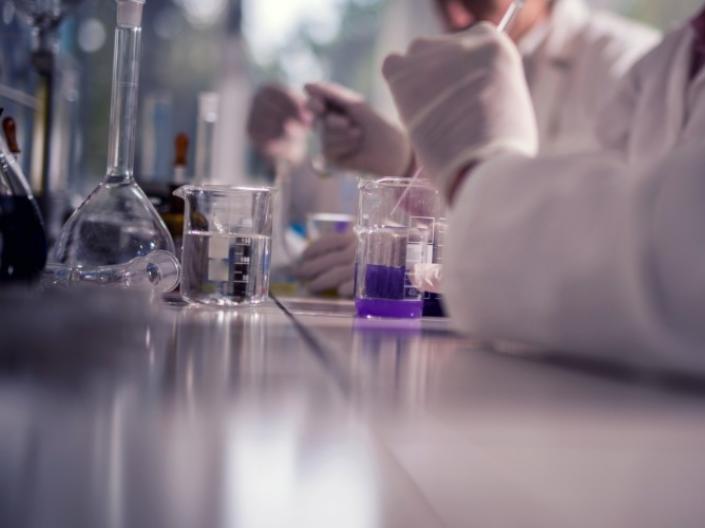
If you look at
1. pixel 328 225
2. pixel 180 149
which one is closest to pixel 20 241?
pixel 180 149

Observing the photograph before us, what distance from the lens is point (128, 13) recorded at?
41.5 inches

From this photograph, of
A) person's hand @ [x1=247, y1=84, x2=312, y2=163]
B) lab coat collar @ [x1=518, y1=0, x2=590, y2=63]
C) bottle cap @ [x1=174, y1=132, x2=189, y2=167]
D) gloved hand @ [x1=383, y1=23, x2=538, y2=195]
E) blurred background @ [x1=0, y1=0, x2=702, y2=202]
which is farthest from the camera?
blurred background @ [x1=0, y1=0, x2=702, y2=202]

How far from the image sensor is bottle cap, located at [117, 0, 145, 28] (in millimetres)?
1054

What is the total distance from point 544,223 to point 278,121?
217 cm

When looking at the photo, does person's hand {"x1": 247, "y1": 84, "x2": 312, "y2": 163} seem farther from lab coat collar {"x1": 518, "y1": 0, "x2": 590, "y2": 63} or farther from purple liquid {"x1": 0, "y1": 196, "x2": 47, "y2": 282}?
purple liquid {"x1": 0, "y1": 196, "x2": 47, "y2": 282}

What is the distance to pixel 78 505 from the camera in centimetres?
28

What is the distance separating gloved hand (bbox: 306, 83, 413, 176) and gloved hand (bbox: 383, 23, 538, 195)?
115 cm

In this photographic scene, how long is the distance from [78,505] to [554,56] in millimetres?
2347

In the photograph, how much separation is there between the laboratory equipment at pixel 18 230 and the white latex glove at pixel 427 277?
15.6 inches

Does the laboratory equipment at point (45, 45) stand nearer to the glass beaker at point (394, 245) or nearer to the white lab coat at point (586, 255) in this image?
the glass beaker at point (394, 245)

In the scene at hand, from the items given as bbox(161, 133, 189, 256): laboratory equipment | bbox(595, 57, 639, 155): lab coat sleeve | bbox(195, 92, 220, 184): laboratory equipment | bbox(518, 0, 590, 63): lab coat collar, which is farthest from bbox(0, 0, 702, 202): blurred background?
bbox(595, 57, 639, 155): lab coat sleeve

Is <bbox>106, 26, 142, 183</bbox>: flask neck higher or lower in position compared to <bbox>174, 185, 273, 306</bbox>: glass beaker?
higher

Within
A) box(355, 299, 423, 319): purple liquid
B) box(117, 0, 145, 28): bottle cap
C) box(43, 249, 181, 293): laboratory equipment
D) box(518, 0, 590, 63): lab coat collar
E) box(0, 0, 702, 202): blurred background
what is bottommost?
box(355, 299, 423, 319): purple liquid

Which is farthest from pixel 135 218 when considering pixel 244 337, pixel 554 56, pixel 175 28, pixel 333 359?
pixel 175 28
